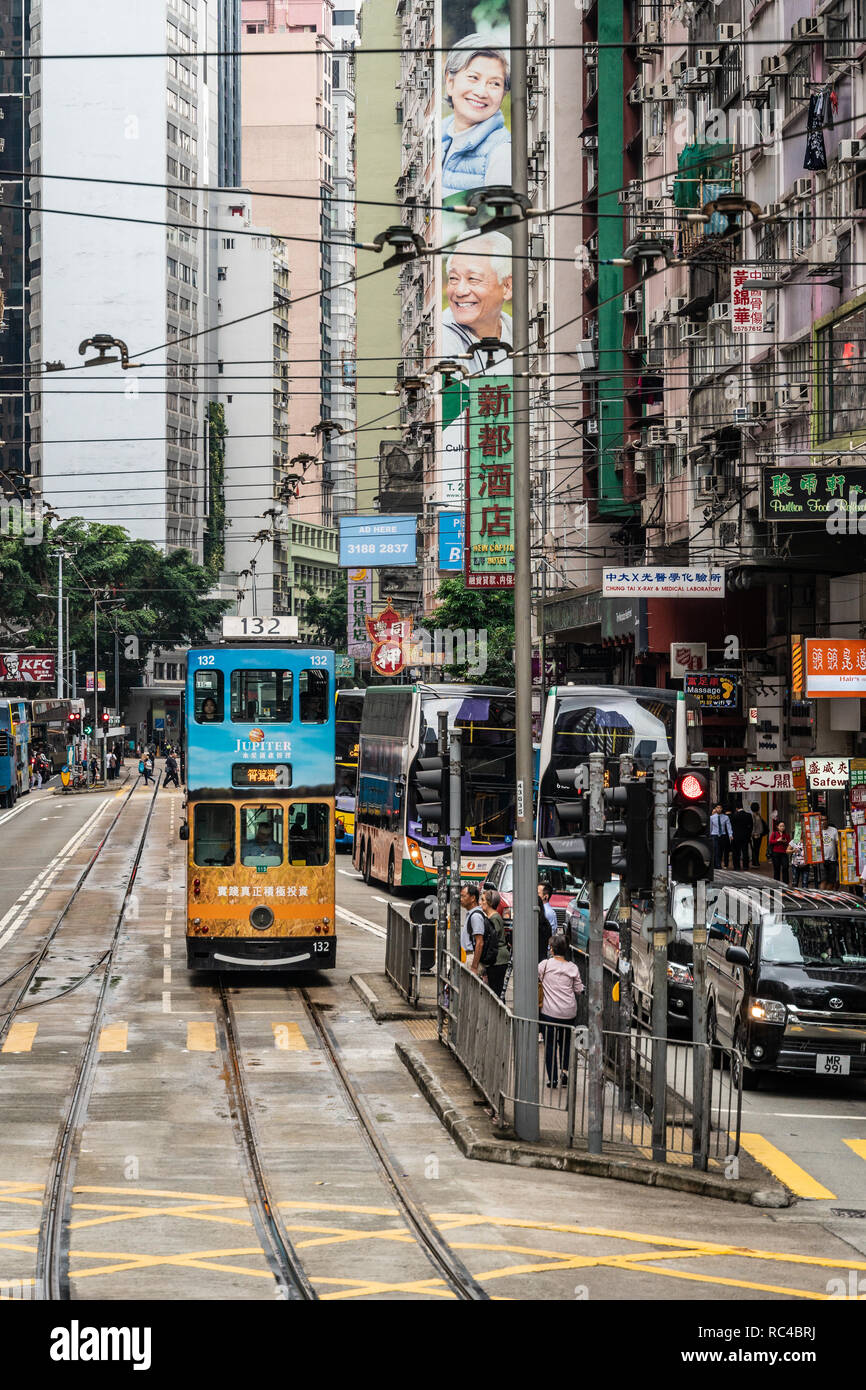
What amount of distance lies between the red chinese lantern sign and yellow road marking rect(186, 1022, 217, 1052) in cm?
3446

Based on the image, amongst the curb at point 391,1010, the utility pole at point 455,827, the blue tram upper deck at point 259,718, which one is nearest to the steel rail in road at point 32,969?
the blue tram upper deck at point 259,718

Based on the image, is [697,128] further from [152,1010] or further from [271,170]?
[271,170]

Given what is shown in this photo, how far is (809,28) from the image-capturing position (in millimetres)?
31000

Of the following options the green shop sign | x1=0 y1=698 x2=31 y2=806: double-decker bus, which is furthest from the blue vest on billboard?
the green shop sign

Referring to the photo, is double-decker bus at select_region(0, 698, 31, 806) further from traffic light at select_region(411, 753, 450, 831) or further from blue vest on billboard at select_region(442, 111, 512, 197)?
traffic light at select_region(411, 753, 450, 831)

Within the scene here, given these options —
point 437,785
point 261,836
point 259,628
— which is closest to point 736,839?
point 259,628

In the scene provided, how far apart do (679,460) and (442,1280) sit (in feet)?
114

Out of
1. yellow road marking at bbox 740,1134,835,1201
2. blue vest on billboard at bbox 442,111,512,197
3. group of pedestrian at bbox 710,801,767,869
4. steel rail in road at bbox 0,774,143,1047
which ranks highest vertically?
blue vest on billboard at bbox 442,111,512,197

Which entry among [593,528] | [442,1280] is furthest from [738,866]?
[442,1280]

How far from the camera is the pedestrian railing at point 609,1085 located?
14.6 meters

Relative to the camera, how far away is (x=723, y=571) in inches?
1393

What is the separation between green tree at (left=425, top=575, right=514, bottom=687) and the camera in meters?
60.8

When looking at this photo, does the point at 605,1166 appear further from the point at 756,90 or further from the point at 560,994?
the point at 756,90

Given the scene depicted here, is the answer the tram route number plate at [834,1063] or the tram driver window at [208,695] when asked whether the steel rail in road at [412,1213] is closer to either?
the tram route number plate at [834,1063]
